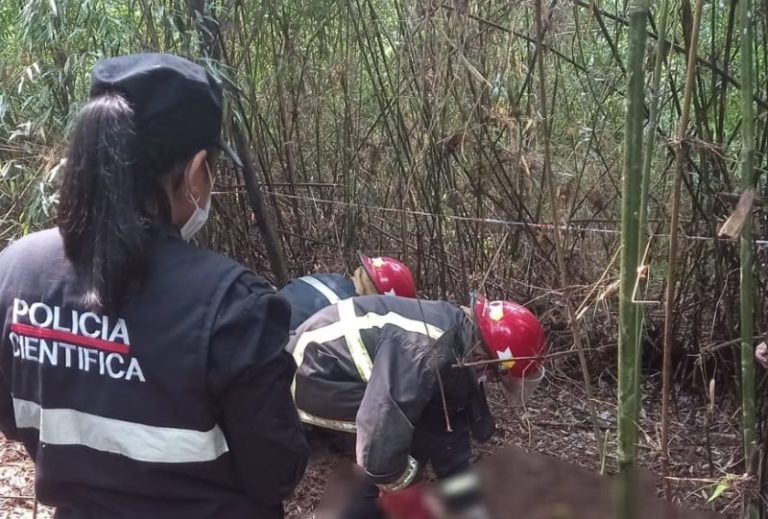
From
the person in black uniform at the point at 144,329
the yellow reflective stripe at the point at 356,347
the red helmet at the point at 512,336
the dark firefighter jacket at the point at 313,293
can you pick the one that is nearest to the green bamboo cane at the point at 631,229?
the person in black uniform at the point at 144,329

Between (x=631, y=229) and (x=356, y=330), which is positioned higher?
(x=631, y=229)

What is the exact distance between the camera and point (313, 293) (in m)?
3.07

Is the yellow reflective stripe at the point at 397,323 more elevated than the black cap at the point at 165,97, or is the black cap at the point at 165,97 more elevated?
the black cap at the point at 165,97

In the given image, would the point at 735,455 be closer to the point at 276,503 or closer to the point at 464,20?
the point at 464,20

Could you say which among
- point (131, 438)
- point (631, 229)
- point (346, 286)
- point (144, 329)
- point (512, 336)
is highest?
point (631, 229)

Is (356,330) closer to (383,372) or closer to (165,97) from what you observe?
(383,372)

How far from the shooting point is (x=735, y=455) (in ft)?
9.04

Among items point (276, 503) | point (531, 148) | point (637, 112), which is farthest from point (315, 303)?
point (637, 112)

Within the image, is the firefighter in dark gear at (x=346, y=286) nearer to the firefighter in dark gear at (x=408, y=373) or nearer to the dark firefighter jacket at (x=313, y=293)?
the dark firefighter jacket at (x=313, y=293)

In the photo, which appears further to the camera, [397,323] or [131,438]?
[397,323]

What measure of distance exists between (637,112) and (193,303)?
655 millimetres

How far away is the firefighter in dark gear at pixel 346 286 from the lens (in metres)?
3.03

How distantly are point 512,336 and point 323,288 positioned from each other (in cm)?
92

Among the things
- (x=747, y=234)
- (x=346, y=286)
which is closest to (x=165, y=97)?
(x=747, y=234)
